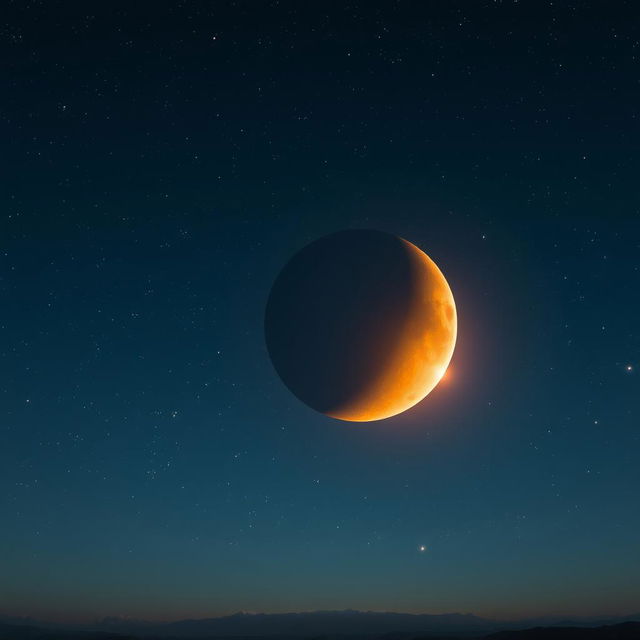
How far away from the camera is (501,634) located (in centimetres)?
3253

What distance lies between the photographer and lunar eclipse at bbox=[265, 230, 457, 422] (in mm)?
14133

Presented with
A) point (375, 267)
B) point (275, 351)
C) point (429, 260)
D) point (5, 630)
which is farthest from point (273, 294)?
point (5, 630)

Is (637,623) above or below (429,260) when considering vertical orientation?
below

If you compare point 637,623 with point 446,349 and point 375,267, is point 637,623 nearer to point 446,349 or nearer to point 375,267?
point 446,349

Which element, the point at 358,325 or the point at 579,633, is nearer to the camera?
the point at 358,325

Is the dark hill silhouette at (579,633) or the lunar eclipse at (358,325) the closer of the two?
the lunar eclipse at (358,325)

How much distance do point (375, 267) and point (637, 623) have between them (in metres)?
33.9

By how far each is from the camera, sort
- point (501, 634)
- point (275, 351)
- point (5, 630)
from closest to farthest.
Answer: point (275, 351), point (501, 634), point (5, 630)

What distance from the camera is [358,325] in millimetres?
14008

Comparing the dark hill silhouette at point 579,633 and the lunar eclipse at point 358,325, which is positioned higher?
the lunar eclipse at point 358,325

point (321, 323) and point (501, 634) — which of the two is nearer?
point (321, 323)

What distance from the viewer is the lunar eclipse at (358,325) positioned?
14133mm

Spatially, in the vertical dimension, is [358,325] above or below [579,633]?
above

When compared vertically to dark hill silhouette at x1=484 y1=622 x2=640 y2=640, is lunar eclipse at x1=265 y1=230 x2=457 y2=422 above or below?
above
